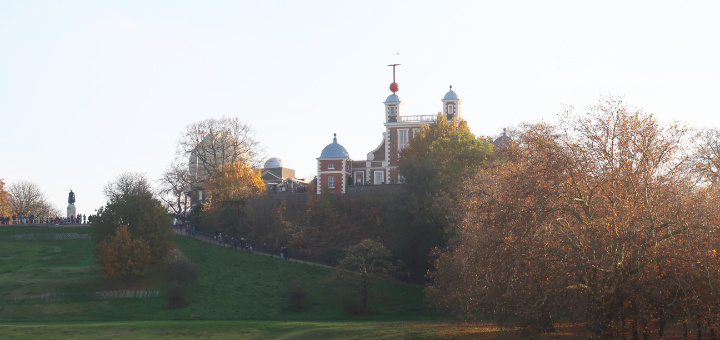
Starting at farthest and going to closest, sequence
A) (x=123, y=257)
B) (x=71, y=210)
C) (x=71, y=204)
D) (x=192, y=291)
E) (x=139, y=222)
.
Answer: (x=71, y=204)
(x=71, y=210)
(x=139, y=222)
(x=123, y=257)
(x=192, y=291)

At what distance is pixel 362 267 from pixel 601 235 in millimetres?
29287

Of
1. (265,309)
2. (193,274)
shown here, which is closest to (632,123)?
(265,309)

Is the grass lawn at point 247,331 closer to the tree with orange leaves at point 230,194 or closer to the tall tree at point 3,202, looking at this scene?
the tree with orange leaves at point 230,194

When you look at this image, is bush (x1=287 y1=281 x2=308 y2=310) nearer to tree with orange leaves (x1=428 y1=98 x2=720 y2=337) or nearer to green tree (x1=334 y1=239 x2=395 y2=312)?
green tree (x1=334 y1=239 x2=395 y2=312)

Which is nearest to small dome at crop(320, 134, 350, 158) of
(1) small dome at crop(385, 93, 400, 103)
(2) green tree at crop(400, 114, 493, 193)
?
(1) small dome at crop(385, 93, 400, 103)

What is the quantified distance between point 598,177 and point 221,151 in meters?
62.1

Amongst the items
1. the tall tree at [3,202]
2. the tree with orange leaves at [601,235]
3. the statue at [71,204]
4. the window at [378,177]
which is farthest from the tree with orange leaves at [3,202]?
the tree with orange leaves at [601,235]

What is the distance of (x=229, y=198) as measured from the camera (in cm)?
7444

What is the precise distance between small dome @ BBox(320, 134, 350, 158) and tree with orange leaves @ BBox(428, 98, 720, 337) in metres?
56.0

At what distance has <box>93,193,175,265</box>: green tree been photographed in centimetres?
5822

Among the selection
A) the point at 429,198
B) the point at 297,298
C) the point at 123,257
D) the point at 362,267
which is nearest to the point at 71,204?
the point at 123,257

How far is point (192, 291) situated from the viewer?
178ft

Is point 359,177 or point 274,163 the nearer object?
point 359,177

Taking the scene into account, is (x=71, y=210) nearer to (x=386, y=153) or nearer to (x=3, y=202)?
(x=3, y=202)
